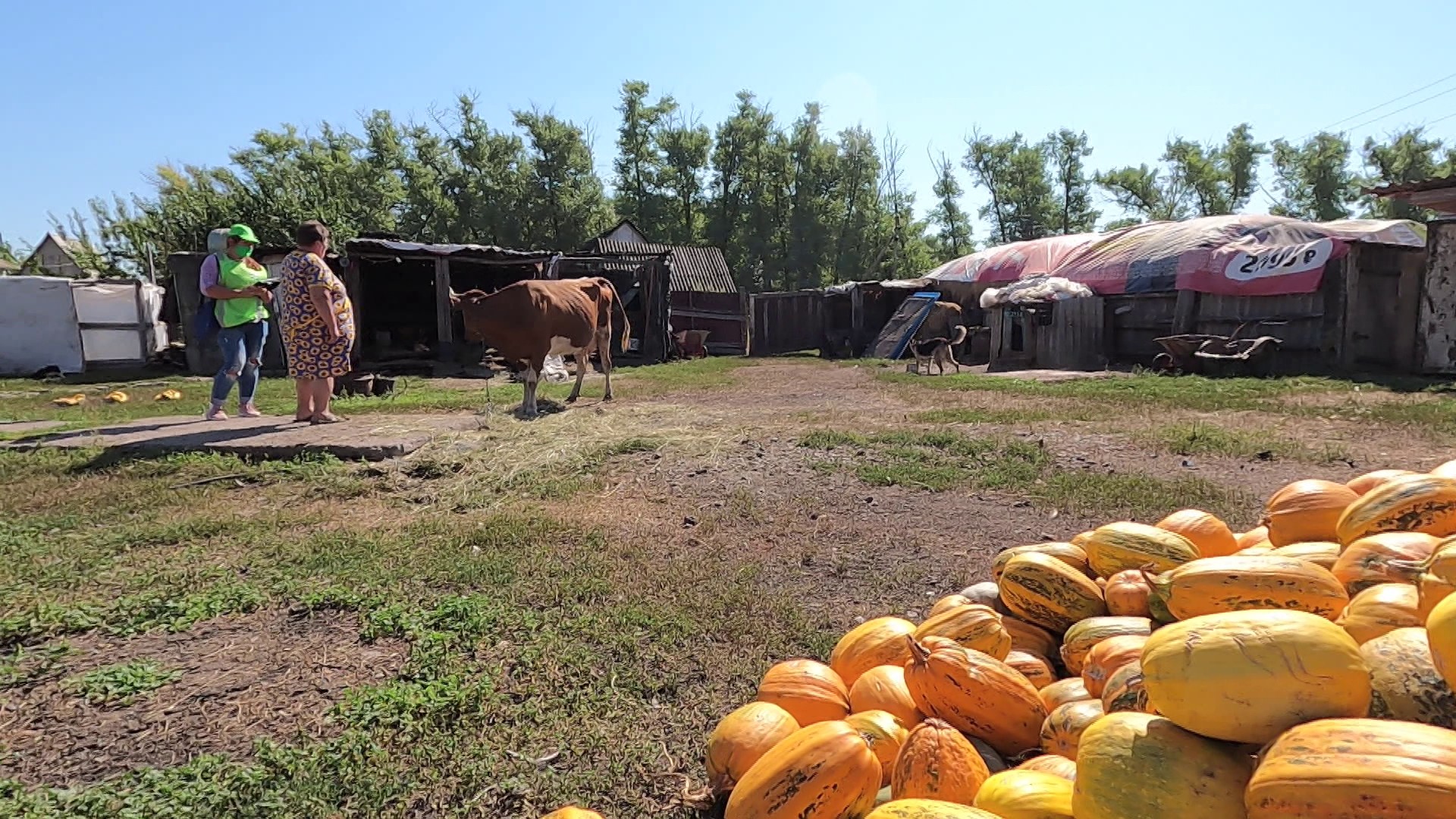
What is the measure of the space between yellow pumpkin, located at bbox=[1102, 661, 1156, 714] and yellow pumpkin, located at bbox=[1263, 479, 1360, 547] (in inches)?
41.3

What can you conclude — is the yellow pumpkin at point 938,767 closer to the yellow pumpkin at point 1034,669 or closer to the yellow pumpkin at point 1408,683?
the yellow pumpkin at point 1034,669

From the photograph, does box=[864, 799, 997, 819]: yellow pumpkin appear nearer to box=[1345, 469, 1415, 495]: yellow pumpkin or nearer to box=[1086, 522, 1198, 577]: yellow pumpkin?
box=[1086, 522, 1198, 577]: yellow pumpkin

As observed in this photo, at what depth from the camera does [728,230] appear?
47.0 m

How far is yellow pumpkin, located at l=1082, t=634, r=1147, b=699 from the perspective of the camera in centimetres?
170

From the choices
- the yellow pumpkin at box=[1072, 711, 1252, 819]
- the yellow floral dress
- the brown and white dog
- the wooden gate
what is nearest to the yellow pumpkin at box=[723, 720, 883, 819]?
the yellow pumpkin at box=[1072, 711, 1252, 819]

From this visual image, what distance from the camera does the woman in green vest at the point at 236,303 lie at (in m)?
6.97

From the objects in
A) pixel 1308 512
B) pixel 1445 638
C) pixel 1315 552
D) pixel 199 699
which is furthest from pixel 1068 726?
pixel 199 699

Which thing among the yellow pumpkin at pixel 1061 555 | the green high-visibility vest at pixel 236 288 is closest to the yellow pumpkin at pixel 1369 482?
the yellow pumpkin at pixel 1061 555

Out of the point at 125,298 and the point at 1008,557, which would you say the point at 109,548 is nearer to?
the point at 1008,557

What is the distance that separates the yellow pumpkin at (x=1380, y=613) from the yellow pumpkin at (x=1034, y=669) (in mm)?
666

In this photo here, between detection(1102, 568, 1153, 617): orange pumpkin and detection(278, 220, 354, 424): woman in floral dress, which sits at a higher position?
detection(278, 220, 354, 424): woman in floral dress

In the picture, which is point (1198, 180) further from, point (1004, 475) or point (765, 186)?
point (1004, 475)

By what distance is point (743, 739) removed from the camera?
6.06ft

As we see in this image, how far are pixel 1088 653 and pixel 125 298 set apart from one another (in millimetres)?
22762
